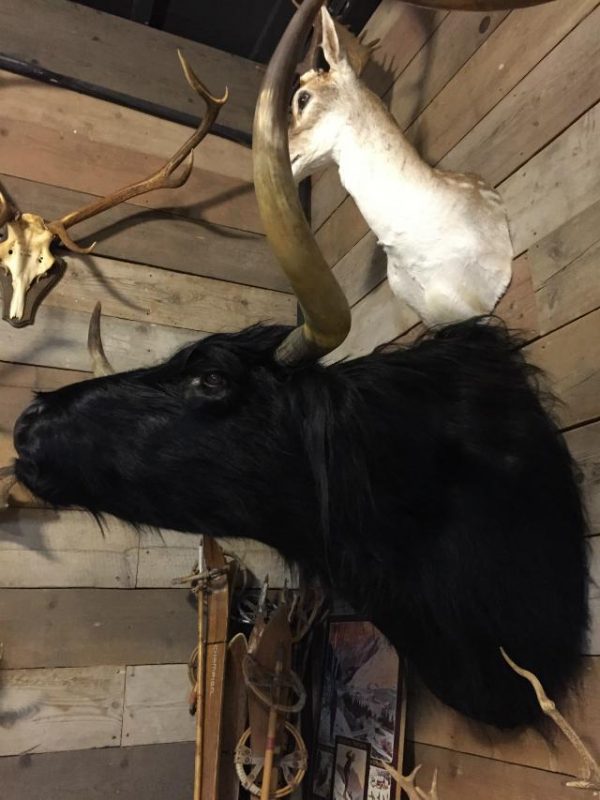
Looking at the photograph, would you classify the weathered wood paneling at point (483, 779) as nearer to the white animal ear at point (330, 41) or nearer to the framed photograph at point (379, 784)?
the framed photograph at point (379, 784)

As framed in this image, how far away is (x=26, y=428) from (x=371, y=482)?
0.53 meters

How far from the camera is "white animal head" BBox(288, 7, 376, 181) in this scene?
54.7 inches

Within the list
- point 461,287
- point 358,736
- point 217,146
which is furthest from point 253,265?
point 358,736

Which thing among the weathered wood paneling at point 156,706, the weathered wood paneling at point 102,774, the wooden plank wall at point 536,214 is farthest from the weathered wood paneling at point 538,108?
the weathered wood paneling at point 102,774

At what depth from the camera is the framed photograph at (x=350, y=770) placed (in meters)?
1.33

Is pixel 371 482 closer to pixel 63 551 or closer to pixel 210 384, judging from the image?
pixel 210 384

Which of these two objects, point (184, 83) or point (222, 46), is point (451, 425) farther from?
point (222, 46)

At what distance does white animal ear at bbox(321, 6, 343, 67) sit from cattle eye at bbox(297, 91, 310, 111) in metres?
0.08

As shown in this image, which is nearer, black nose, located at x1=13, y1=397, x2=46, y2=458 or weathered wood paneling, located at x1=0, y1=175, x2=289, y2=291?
black nose, located at x1=13, y1=397, x2=46, y2=458

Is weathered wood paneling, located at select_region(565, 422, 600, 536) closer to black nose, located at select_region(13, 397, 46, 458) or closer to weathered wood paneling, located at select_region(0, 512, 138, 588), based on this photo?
black nose, located at select_region(13, 397, 46, 458)

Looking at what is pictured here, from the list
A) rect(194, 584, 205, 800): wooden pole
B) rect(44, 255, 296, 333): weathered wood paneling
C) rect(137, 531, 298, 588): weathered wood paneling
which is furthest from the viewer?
rect(44, 255, 296, 333): weathered wood paneling

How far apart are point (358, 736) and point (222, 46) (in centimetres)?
222

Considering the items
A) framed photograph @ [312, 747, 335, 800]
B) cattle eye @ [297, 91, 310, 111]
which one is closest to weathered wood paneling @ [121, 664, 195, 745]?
framed photograph @ [312, 747, 335, 800]

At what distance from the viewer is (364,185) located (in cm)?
136
